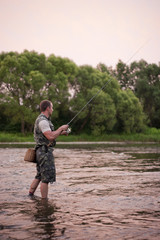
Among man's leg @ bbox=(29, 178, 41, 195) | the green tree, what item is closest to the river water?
man's leg @ bbox=(29, 178, 41, 195)

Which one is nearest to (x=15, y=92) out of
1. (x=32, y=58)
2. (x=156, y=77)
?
(x=32, y=58)

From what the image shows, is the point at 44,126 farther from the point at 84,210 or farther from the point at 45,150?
the point at 84,210

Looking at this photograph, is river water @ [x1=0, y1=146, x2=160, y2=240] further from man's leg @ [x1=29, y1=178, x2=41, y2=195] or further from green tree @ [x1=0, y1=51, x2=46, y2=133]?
green tree @ [x1=0, y1=51, x2=46, y2=133]

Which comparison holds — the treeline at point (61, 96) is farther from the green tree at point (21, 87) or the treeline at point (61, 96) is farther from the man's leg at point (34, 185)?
the man's leg at point (34, 185)

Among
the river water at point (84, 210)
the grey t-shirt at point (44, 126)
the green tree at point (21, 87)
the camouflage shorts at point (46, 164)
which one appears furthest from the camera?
the green tree at point (21, 87)

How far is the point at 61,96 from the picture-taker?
51.5 metres

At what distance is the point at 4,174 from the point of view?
1205 cm

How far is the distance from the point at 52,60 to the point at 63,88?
502cm

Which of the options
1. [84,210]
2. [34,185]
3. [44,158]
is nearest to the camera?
[84,210]

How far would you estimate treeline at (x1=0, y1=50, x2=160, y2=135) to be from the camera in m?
49.5

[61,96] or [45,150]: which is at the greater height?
[61,96]

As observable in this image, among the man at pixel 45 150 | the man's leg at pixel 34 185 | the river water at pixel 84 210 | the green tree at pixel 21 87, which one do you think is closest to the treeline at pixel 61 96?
the green tree at pixel 21 87

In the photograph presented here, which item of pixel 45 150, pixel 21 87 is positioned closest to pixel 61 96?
pixel 21 87

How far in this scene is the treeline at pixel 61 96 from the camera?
49500mm
